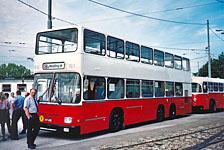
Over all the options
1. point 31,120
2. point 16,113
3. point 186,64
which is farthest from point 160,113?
point 31,120

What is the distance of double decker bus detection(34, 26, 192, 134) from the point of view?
10805 millimetres

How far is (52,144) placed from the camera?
1002 centimetres

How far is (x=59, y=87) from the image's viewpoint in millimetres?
11055

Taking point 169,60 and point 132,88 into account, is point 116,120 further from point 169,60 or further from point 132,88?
point 169,60

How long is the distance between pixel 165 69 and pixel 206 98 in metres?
7.10

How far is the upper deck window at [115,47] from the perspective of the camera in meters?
12.8

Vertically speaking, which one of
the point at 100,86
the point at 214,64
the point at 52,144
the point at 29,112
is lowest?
the point at 52,144

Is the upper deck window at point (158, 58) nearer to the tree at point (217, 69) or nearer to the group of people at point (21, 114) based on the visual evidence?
the group of people at point (21, 114)

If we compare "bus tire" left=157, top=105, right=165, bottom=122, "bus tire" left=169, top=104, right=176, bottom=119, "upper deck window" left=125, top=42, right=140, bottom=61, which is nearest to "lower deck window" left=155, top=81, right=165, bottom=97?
"bus tire" left=157, top=105, right=165, bottom=122

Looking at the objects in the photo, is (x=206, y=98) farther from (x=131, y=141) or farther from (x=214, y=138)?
(x=131, y=141)

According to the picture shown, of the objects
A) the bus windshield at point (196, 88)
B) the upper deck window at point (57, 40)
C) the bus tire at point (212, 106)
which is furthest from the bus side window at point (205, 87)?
the upper deck window at point (57, 40)

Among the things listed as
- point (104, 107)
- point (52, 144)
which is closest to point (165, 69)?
point (104, 107)

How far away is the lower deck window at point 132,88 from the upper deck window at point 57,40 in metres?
3.58

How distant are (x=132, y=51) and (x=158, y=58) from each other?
296cm
